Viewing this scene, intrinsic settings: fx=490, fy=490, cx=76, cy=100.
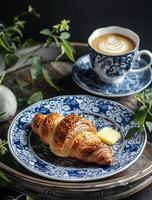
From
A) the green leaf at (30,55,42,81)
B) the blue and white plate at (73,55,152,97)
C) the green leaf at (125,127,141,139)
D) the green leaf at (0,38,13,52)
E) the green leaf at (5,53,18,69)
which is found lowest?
the blue and white plate at (73,55,152,97)

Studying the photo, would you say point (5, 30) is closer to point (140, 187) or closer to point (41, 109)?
point (41, 109)

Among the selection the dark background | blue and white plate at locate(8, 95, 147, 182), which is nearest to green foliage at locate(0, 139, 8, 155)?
blue and white plate at locate(8, 95, 147, 182)

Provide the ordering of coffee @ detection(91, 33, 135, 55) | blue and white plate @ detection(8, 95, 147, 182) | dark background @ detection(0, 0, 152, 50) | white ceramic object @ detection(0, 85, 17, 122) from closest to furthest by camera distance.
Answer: blue and white plate @ detection(8, 95, 147, 182) < white ceramic object @ detection(0, 85, 17, 122) < coffee @ detection(91, 33, 135, 55) < dark background @ detection(0, 0, 152, 50)

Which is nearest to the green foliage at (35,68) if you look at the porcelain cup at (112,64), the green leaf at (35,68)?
the green leaf at (35,68)

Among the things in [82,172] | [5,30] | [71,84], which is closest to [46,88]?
[71,84]

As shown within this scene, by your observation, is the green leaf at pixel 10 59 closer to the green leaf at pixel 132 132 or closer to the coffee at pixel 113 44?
the coffee at pixel 113 44

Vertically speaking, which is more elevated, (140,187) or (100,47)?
(100,47)

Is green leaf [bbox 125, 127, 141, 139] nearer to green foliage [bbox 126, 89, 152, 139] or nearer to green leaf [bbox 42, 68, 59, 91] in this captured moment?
green foliage [bbox 126, 89, 152, 139]
